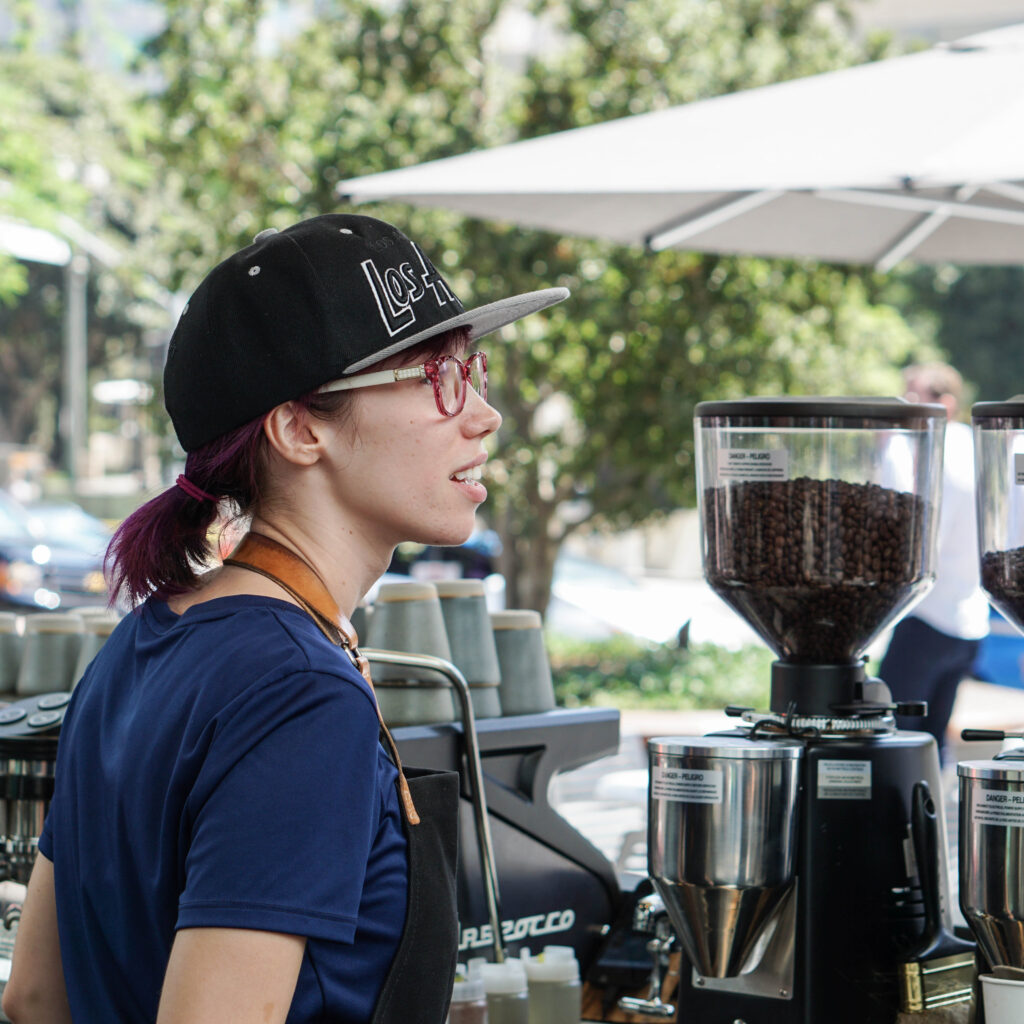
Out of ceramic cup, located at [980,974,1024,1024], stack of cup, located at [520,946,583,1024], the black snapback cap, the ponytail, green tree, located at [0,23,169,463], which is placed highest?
green tree, located at [0,23,169,463]

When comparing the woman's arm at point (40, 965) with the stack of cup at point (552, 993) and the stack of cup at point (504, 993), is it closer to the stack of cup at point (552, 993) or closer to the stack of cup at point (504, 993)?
the stack of cup at point (504, 993)

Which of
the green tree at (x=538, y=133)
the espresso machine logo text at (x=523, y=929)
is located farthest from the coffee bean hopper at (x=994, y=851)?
the green tree at (x=538, y=133)

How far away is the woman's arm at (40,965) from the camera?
5.07 feet

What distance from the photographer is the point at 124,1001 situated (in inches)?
53.4

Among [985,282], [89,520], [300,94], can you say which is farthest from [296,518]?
[985,282]

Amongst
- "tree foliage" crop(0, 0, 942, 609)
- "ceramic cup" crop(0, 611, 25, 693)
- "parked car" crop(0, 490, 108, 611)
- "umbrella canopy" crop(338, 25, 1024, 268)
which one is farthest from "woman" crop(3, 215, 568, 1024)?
"parked car" crop(0, 490, 108, 611)

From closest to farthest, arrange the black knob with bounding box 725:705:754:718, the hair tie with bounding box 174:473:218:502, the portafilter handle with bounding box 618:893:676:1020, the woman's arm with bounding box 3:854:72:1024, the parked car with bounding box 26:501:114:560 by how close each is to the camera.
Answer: the hair tie with bounding box 174:473:218:502, the woman's arm with bounding box 3:854:72:1024, the black knob with bounding box 725:705:754:718, the portafilter handle with bounding box 618:893:676:1020, the parked car with bounding box 26:501:114:560

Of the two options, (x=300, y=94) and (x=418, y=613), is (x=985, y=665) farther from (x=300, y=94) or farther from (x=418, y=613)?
(x=418, y=613)

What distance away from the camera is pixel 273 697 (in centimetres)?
120

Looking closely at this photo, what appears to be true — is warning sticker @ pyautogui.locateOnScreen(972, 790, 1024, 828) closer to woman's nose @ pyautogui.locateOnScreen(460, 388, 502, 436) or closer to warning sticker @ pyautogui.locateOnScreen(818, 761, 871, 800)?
warning sticker @ pyautogui.locateOnScreen(818, 761, 871, 800)

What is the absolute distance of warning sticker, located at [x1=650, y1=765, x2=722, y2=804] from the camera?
188cm

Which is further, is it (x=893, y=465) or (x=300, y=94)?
(x=300, y=94)

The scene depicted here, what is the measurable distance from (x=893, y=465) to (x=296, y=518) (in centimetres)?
108

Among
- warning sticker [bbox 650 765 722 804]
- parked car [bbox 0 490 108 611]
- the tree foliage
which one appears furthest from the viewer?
parked car [bbox 0 490 108 611]
